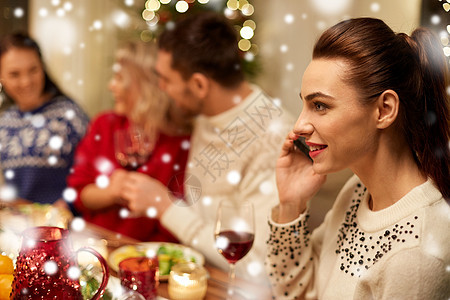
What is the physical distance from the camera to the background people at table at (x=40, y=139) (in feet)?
7.48

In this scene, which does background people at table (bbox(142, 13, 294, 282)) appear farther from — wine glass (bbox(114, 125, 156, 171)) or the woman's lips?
the woman's lips

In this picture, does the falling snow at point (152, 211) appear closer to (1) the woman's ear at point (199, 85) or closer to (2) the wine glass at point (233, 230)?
(1) the woman's ear at point (199, 85)

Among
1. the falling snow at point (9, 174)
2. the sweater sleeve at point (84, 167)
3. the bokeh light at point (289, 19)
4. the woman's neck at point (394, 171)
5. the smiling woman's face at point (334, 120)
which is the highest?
the bokeh light at point (289, 19)

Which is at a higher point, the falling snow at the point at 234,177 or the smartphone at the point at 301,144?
the smartphone at the point at 301,144

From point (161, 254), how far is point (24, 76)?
4.04 ft

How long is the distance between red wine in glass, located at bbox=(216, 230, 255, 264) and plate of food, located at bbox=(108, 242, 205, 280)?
0.23 metres

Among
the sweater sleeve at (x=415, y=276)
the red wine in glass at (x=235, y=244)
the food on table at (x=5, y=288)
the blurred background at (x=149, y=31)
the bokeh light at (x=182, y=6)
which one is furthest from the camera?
the bokeh light at (x=182, y=6)

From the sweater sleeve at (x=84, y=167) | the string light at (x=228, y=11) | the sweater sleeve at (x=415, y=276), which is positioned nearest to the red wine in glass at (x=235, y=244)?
the sweater sleeve at (x=415, y=276)

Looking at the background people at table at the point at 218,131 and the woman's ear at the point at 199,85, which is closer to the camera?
the background people at table at the point at 218,131

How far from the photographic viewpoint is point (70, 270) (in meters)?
0.82

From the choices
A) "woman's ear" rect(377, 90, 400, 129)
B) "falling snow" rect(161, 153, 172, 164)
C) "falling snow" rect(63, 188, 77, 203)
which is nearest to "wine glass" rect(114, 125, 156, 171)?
"falling snow" rect(161, 153, 172, 164)

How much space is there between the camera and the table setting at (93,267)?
2.65 feet

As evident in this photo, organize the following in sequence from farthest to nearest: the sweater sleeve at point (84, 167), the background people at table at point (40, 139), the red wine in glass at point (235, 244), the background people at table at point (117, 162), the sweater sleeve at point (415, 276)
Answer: the background people at table at point (40, 139) → the sweater sleeve at point (84, 167) → the background people at table at point (117, 162) → the red wine in glass at point (235, 244) → the sweater sleeve at point (415, 276)

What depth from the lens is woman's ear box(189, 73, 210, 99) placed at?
1.63 metres
